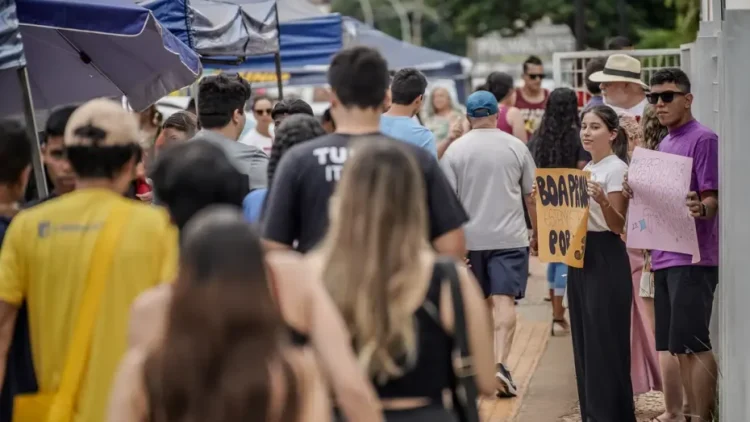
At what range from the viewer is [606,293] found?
8422 mm

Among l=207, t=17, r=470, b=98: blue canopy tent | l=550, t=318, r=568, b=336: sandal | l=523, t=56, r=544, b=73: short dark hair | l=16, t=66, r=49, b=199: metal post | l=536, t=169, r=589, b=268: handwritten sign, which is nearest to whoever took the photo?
l=16, t=66, r=49, b=199: metal post

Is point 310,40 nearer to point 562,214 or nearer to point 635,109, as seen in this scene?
point 635,109

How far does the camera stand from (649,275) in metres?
9.05

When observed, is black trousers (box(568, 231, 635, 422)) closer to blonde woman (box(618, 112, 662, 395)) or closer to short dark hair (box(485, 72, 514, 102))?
blonde woman (box(618, 112, 662, 395))

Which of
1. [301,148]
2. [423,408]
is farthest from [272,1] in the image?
[423,408]

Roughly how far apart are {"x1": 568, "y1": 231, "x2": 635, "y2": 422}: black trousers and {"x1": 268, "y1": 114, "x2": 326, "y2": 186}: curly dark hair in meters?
2.66

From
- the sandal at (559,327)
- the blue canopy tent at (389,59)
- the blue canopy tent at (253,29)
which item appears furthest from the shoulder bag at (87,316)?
the blue canopy tent at (389,59)

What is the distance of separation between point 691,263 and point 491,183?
2406 mm

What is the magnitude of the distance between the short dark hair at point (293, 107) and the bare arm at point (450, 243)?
3.39 meters

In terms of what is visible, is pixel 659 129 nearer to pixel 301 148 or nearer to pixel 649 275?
pixel 649 275

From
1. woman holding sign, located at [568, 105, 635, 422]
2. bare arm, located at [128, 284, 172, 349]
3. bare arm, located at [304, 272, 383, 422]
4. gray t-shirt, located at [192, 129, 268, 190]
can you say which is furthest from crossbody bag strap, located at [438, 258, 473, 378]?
woman holding sign, located at [568, 105, 635, 422]

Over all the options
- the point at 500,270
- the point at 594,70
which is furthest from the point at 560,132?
the point at 594,70

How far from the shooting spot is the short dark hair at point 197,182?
407cm

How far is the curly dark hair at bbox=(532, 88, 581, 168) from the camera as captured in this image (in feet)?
35.4
